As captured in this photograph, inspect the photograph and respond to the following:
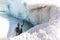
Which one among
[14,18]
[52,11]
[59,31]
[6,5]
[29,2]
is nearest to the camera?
[59,31]

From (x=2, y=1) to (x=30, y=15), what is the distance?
1.15 feet

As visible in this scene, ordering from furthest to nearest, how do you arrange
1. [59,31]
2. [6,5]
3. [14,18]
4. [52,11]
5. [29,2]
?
1. [6,5]
2. [14,18]
3. [29,2]
4. [52,11]
5. [59,31]

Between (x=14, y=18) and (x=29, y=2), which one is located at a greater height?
(x=29, y=2)

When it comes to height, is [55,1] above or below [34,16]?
above

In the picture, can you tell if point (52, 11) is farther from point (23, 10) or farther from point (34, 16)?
point (23, 10)

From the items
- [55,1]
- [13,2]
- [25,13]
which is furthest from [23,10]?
[55,1]

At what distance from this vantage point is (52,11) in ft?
2.67

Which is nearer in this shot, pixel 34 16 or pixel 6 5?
pixel 34 16

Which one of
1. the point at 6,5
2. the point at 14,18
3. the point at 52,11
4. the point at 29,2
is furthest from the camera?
the point at 6,5

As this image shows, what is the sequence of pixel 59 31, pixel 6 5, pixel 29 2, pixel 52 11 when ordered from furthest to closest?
pixel 6 5
pixel 29 2
pixel 52 11
pixel 59 31

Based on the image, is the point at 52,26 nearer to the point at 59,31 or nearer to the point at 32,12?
the point at 59,31

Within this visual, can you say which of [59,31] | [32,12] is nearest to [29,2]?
[32,12]

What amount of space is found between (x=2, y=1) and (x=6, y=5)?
0.07m

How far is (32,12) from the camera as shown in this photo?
2.98ft
